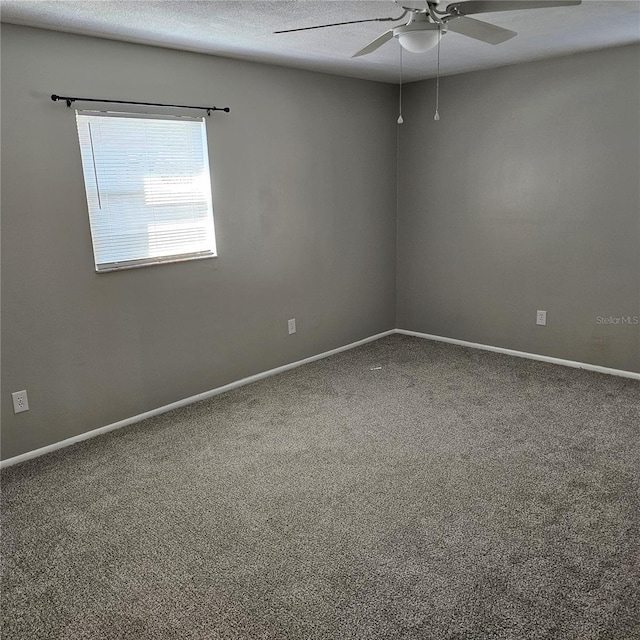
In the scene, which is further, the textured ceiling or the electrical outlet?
the electrical outlet

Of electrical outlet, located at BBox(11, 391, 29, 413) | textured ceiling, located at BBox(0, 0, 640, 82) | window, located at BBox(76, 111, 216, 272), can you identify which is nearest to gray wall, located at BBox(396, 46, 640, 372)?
textured ceiling, located at BBox(0, 0, 640, 82)

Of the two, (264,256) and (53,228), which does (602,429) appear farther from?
(53,228)

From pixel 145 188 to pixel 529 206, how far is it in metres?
2.99

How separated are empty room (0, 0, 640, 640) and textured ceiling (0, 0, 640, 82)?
3cm

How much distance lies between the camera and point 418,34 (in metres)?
2.13

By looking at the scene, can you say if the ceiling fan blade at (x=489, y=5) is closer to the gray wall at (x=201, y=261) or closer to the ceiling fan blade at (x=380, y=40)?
the ceiling fan blade at (x=380, y=40)

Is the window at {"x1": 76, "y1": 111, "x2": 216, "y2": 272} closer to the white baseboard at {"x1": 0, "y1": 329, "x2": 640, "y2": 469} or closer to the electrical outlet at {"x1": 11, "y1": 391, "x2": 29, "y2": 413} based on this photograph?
the electrical outlet at {"x1": 11, "y1": 391, "x2": 29, "y2": 413}

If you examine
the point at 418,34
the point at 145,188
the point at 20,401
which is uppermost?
the point at 418,34

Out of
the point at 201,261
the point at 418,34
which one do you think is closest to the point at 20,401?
the point at 201,261

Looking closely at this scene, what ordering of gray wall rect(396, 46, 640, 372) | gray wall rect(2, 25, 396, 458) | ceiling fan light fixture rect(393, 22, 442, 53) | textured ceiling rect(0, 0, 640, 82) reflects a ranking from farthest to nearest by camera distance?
gray wall rect(396, 46, 640, 372), gray wall rect(2, 25, 396, 458), textured ceiling rect(0, 0, 640, 82), ceiling fan light fixture rect(393, 22, 442, 53)

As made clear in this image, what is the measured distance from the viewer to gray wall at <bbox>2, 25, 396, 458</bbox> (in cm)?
301

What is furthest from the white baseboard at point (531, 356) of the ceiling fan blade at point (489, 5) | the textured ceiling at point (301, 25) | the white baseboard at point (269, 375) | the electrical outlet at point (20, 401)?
the electrical outlet at point (20, 401)

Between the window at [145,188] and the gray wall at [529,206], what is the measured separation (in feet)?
7.32

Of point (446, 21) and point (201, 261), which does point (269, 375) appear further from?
point (446, 21)
